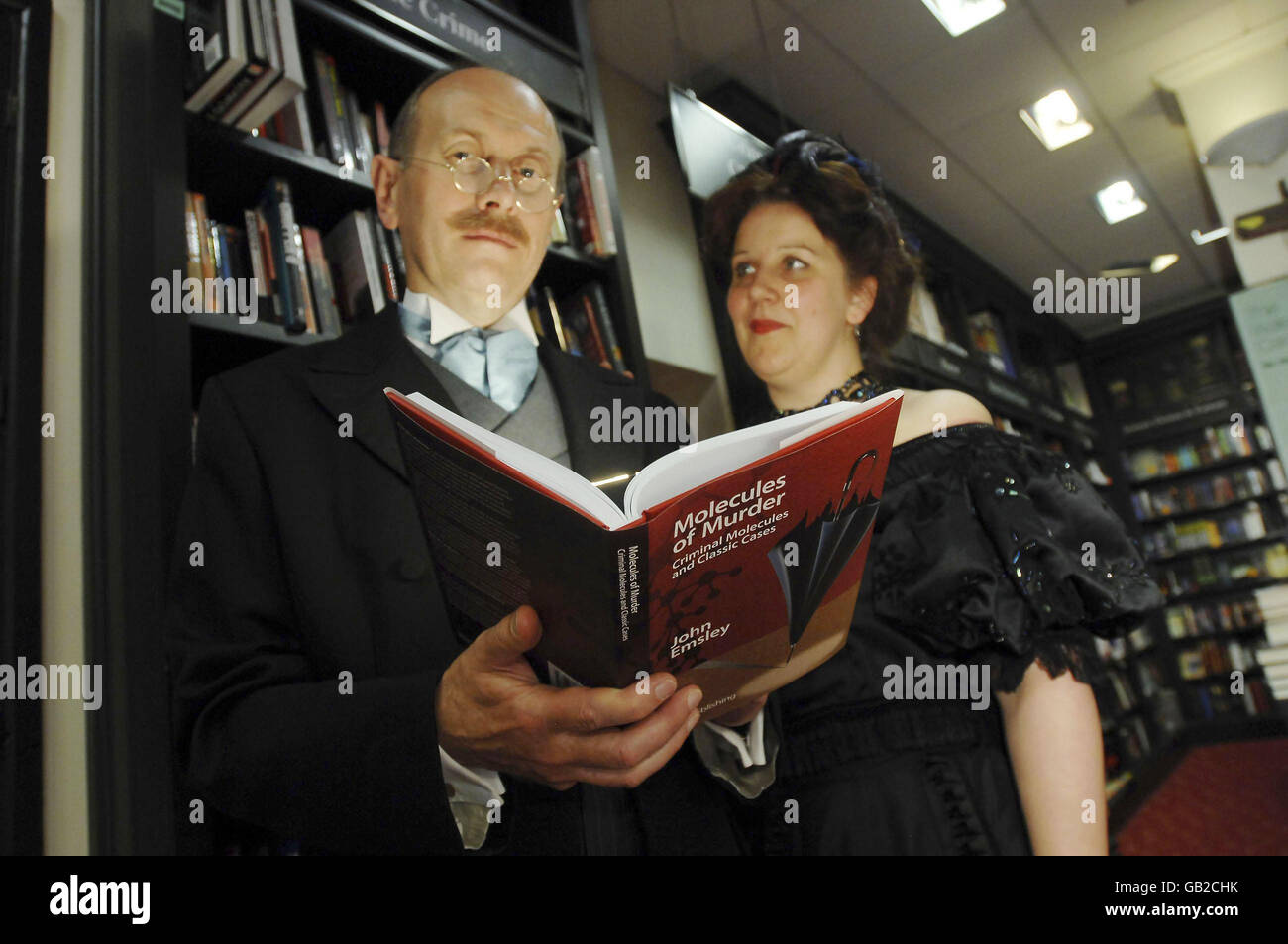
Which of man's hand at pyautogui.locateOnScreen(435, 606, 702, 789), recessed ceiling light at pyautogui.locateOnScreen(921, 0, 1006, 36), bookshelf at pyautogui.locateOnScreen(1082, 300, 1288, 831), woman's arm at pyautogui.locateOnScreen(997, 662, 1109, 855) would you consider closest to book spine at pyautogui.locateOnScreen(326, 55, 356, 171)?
man's hand at pyautogui.locateOnScreen(435, 606, 702, 789)

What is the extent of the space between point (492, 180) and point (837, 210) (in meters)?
0.62

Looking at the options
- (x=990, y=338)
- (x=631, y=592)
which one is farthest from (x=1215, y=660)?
(x=631, y=592)

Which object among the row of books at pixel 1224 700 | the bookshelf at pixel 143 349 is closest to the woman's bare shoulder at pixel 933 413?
the bookshelf at pixel 143 349

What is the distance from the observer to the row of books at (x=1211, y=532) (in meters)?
4.80

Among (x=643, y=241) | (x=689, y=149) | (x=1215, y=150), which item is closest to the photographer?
(x=689, y=149)

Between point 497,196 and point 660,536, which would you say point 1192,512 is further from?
point 660,536

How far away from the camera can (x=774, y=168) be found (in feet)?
4.47

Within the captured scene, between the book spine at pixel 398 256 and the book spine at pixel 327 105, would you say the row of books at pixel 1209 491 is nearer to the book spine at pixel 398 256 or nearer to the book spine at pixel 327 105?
the book spine at pixel 398 256

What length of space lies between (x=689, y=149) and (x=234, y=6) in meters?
0.83

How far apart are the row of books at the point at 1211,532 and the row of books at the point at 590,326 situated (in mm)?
4529

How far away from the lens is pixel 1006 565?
3.46 feet

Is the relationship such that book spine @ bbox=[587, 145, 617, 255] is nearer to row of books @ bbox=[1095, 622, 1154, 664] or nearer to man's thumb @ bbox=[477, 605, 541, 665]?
man's thumb @ bbox=[477, 605, 541, 665]

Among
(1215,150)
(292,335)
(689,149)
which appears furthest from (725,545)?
(1215,150)

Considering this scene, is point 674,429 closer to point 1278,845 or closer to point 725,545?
point 725,545
